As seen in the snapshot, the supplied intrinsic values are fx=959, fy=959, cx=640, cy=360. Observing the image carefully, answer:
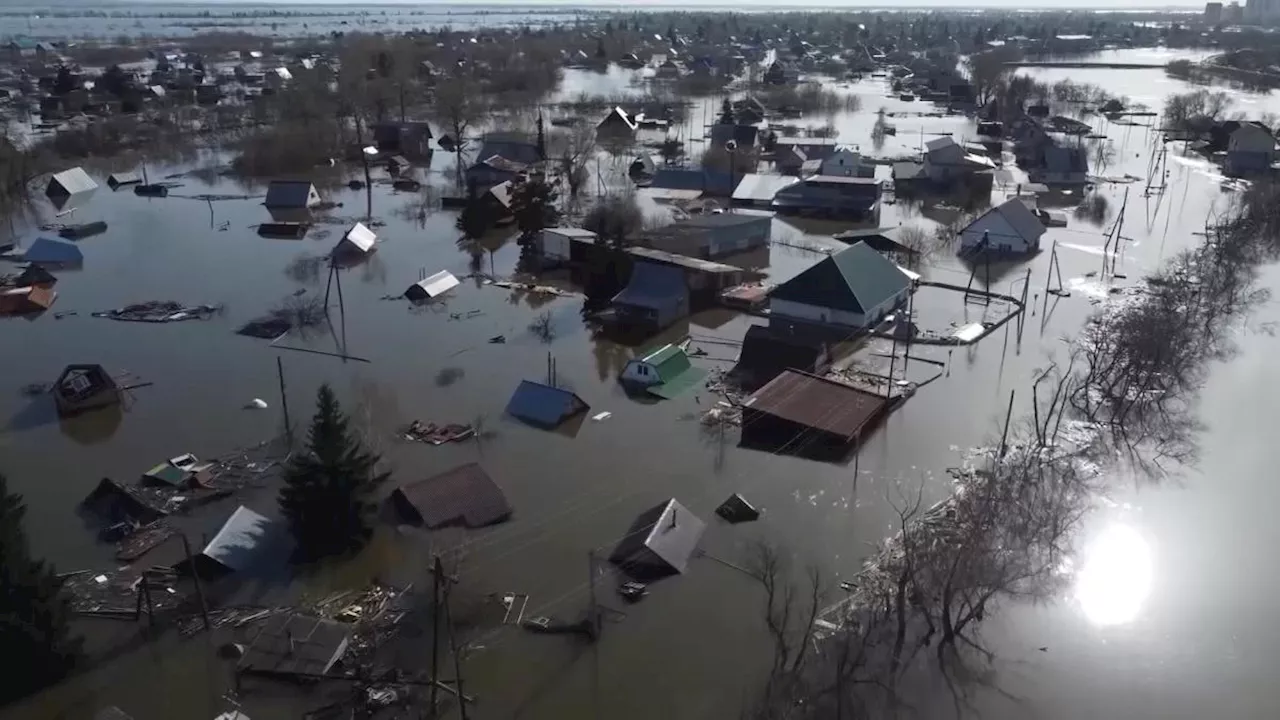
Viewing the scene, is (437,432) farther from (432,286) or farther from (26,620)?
(432,286)

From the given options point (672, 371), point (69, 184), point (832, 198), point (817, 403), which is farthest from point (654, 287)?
point (69, 184)

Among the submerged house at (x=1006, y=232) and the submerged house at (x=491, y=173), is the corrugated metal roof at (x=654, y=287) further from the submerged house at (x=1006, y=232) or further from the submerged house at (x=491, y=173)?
the submerged house at (x=491, y=173)

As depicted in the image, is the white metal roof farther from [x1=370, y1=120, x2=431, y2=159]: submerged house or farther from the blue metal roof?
[x1=370, y1=120, x2=431, y2=159]: submerged house

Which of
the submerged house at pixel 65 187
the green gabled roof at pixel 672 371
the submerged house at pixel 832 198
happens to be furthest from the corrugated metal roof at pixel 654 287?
the submerged house at pixel 65 187

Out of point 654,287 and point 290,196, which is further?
point 290,196

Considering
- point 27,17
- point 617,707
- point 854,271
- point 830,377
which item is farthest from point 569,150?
point 27,17

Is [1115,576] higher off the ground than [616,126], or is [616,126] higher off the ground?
[616,126]

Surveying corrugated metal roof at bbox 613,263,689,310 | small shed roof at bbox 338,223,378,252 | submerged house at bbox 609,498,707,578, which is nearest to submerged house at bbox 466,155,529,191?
small shed roof at bbox 338,223,378,252

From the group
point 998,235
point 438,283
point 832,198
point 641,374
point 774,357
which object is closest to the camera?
point 641,374
